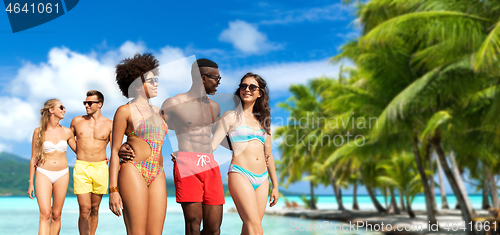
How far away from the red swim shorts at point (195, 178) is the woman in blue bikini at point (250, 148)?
195 mm

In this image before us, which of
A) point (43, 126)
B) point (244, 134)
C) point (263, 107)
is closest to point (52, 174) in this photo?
point (43, 126)

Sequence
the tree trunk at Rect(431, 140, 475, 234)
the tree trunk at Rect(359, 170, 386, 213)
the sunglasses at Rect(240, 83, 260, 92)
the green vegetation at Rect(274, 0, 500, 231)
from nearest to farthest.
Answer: the sunglasses at Rect(240, 83, 260, 92)
the green vegetation at Rect(274, 0, 500, 231)
the tree trunk at Rect(431, 140, 475, 234)
the tree trunk at Rect(359, 170, 386, 213)

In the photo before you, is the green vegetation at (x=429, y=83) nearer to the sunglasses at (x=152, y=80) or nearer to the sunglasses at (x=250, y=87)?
the sunglasses at (x=250, y=87)

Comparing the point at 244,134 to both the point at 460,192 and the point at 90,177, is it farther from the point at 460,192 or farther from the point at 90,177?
the point at 460,192

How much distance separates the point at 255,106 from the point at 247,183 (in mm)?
823

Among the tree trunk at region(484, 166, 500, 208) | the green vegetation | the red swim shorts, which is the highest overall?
the green vegetation

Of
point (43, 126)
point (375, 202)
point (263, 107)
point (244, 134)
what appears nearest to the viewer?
point (244, 134)

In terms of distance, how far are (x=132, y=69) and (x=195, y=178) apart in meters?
1.13

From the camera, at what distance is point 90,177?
5.09 meters

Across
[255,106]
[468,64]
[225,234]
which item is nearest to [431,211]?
[468,64]

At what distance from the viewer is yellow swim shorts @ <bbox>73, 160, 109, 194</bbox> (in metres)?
5.05

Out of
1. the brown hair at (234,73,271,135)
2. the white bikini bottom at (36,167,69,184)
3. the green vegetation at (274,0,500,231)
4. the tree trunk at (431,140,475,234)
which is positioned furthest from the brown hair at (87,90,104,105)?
the tree trunk at (431,140,475,234)

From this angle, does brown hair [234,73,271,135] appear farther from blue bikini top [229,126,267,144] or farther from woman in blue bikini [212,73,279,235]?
blue bikini top [229,126,267,144]

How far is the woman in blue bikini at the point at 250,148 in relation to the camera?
3797 mm
